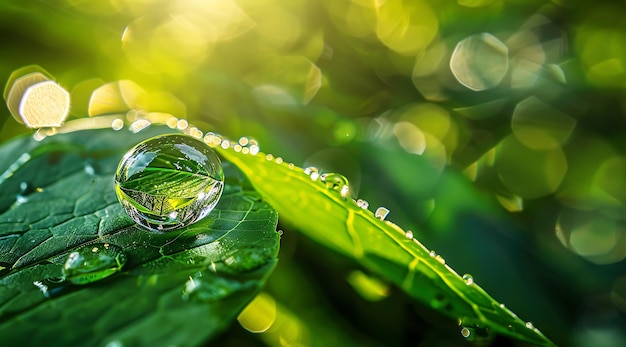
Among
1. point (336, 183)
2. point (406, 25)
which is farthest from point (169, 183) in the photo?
point (406, 25)

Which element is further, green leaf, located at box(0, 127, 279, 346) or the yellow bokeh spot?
the yellow bokeh spot

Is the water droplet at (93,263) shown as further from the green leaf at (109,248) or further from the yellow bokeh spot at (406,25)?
the yellow bokeh spot at (406,25)

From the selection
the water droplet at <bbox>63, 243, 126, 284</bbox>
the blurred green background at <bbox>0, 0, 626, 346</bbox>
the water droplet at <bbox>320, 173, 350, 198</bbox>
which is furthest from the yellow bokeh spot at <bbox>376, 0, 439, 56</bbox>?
the water droplet at <bbox>63, 243, 126, 284</bbox>

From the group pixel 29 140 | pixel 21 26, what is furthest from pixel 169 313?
pixel 21 26

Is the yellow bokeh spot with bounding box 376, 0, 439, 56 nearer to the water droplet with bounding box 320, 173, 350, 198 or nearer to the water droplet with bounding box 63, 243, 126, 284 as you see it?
the water droplet with bounding box 320, 173, 350, 198

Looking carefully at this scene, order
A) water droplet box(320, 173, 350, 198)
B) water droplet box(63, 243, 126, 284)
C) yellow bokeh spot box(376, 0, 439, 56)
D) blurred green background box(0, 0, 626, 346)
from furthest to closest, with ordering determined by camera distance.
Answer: yellow bokeh spot box(376, 0, 439, 56) → blurred green background box(0, 0, 626, 346) → water droplet box(320, 173, 350, 198) → water droplet box(63, 243, 126, 284)

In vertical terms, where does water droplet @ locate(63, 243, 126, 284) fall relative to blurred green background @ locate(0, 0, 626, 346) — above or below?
above

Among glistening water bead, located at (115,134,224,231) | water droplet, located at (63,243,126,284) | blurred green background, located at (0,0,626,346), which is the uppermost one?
glistening water bead, located at (115,134,224,231)

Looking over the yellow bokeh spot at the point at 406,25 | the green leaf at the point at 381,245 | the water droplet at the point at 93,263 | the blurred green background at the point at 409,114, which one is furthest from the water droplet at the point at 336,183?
the yellow bokeh spot at the point at 406,25

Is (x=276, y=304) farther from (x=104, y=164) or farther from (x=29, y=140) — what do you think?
(x=29, y=140)
